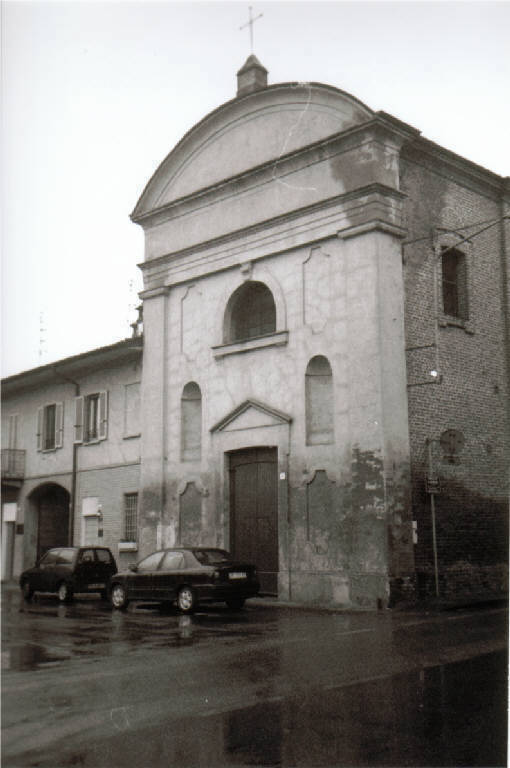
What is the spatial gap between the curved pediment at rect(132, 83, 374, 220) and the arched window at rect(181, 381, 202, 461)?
17.9 ft

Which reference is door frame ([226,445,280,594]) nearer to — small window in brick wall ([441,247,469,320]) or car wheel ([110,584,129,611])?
car wheel ([110,584,129,611])

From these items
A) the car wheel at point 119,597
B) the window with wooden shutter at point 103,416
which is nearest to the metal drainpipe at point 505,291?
the car wheel at point 119,597

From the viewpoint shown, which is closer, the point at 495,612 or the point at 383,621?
the point at 383,621

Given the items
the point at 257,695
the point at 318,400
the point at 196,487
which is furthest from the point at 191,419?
the point at 257,695

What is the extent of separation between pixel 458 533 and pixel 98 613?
8142 millimetres

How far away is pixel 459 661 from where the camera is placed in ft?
32.8

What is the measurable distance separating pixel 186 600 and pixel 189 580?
Result: 0.40m

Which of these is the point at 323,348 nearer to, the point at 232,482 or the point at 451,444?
the point at 451,444

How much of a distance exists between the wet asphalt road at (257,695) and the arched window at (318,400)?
5.87 metres

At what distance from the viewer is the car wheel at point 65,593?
20844mm

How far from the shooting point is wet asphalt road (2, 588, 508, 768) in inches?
244

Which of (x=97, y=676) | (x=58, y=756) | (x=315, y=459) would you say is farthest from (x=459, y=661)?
(x=315, y=459)

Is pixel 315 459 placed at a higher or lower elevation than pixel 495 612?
higher

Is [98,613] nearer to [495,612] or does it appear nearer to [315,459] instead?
[315,459]
